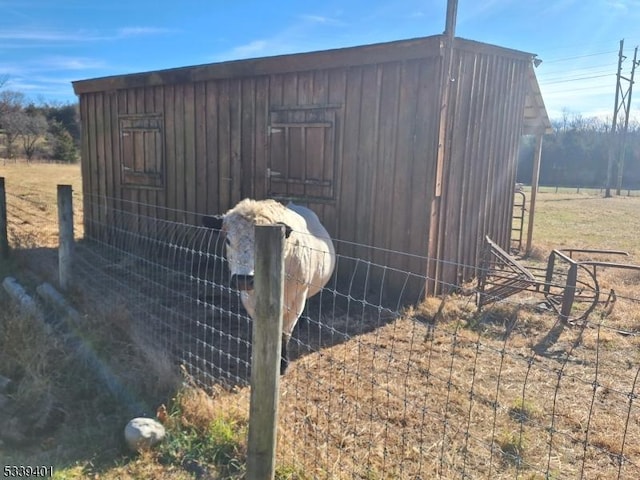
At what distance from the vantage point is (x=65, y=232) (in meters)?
5.55

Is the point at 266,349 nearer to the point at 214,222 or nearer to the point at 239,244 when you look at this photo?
the point at 239,244

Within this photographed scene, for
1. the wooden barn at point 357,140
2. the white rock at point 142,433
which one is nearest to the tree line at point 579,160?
the wooden barn at point 357,140

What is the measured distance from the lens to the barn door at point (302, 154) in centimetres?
708

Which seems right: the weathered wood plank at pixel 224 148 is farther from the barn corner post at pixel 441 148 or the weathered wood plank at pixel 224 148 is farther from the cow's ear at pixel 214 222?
the cow's ear at pixel 214 222

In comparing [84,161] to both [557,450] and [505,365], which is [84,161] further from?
[557,450]

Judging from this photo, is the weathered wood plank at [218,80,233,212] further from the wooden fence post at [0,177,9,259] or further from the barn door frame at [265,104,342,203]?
the wooden fence post at [0,177,9,259]

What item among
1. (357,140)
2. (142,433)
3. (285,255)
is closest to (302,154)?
(357,140)

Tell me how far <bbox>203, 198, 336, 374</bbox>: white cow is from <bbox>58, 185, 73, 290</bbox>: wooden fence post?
234 centimetres

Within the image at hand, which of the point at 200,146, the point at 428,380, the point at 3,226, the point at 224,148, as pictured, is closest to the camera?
Result: the point at 428,380

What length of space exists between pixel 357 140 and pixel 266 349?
15.7 feet

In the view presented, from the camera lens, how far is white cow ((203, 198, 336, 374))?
3.67 metres

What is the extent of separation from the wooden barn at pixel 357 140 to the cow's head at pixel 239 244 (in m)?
2.08

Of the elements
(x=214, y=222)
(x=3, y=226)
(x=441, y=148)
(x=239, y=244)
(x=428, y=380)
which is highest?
(x=441, y=148)

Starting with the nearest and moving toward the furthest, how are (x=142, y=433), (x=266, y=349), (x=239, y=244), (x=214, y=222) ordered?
1. (x=266, y=349)
2. (x=142, y=433)
3. (x=239, y=244)
4. (x=214, y=222)
